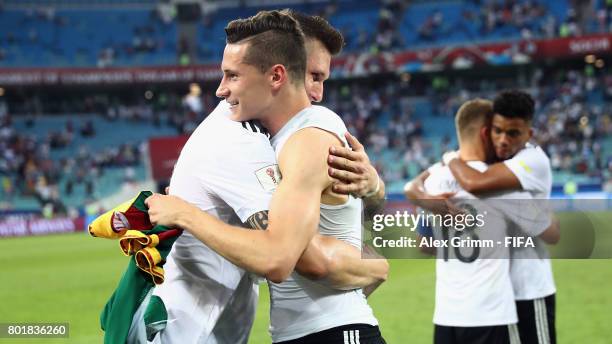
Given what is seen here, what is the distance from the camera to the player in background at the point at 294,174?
2885mm

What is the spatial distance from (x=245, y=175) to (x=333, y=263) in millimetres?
474

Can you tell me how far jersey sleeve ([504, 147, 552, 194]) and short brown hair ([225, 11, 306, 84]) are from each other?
2162 mm

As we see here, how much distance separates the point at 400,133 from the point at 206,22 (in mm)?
15943

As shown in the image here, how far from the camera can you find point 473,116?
522 cm

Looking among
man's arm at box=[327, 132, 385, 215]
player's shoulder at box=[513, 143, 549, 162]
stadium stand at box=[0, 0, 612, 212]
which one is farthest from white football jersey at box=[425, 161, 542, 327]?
stadium stand at box=[0, 0, 612, 212]

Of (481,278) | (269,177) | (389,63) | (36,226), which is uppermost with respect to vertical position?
(389,63)

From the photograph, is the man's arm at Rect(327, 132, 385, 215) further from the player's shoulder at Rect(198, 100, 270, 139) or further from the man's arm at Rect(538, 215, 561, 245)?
the man's arm at Rect(538, 215, 561, 245)

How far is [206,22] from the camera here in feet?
163

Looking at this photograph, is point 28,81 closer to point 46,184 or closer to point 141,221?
point 46,184

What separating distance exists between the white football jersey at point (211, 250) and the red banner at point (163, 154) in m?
27.2

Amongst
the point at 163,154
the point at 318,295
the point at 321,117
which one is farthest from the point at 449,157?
the point at 163,154

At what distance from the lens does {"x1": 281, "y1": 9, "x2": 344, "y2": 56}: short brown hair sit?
3.87 metres

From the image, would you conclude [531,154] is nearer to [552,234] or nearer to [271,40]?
[552,234]

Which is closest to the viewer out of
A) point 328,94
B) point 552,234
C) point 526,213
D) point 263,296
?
point 552,234
